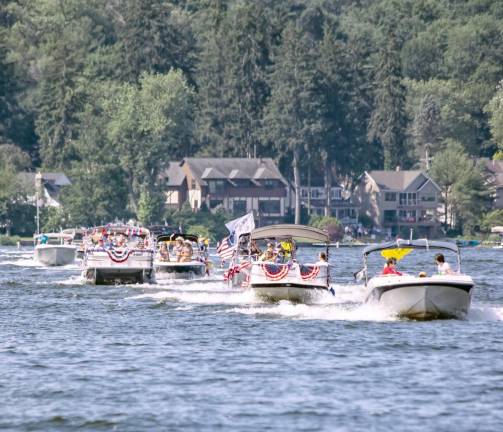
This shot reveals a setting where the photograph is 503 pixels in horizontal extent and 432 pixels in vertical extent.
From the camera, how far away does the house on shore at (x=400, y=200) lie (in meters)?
181

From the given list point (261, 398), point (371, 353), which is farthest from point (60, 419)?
point (371, 353)

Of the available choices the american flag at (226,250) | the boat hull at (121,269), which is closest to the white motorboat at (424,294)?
the boat hull at (121,269)

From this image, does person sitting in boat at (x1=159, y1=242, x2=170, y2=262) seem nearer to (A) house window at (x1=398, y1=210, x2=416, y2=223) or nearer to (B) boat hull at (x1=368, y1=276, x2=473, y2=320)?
(B) boat hull at (x1=368, y1=276, x2=473, y2=320)

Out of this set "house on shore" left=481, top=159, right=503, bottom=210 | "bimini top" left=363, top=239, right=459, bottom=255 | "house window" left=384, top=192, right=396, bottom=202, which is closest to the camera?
"bimini top" left=363, top=239, right=459, bottom=255

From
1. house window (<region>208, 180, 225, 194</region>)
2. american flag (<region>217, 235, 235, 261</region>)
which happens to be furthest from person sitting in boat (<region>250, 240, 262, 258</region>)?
house window (<region>208, 180, 225, 194</region>)

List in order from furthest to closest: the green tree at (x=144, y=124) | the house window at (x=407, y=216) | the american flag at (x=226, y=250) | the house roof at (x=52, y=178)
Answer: the house window at (x=407, y=216) → the house roof at (x=52, y=178) → the green tree at (x=144, y=124) → the american flag at (x=226, y=250)

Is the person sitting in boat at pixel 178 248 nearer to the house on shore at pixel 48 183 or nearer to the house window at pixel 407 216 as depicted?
the house on shore at pixel 48 183

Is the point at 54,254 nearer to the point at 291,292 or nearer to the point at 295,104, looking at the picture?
the point at 291,292

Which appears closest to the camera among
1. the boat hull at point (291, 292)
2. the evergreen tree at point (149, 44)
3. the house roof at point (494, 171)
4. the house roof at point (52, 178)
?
the boat hull at point (291, 292)

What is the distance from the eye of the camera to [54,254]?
299 feet

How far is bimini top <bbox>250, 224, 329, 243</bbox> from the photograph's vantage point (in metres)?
55.7

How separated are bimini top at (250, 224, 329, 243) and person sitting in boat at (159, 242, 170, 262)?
33.9 ft

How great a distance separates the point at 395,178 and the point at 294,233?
12881cm

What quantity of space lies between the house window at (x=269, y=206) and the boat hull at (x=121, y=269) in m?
117
